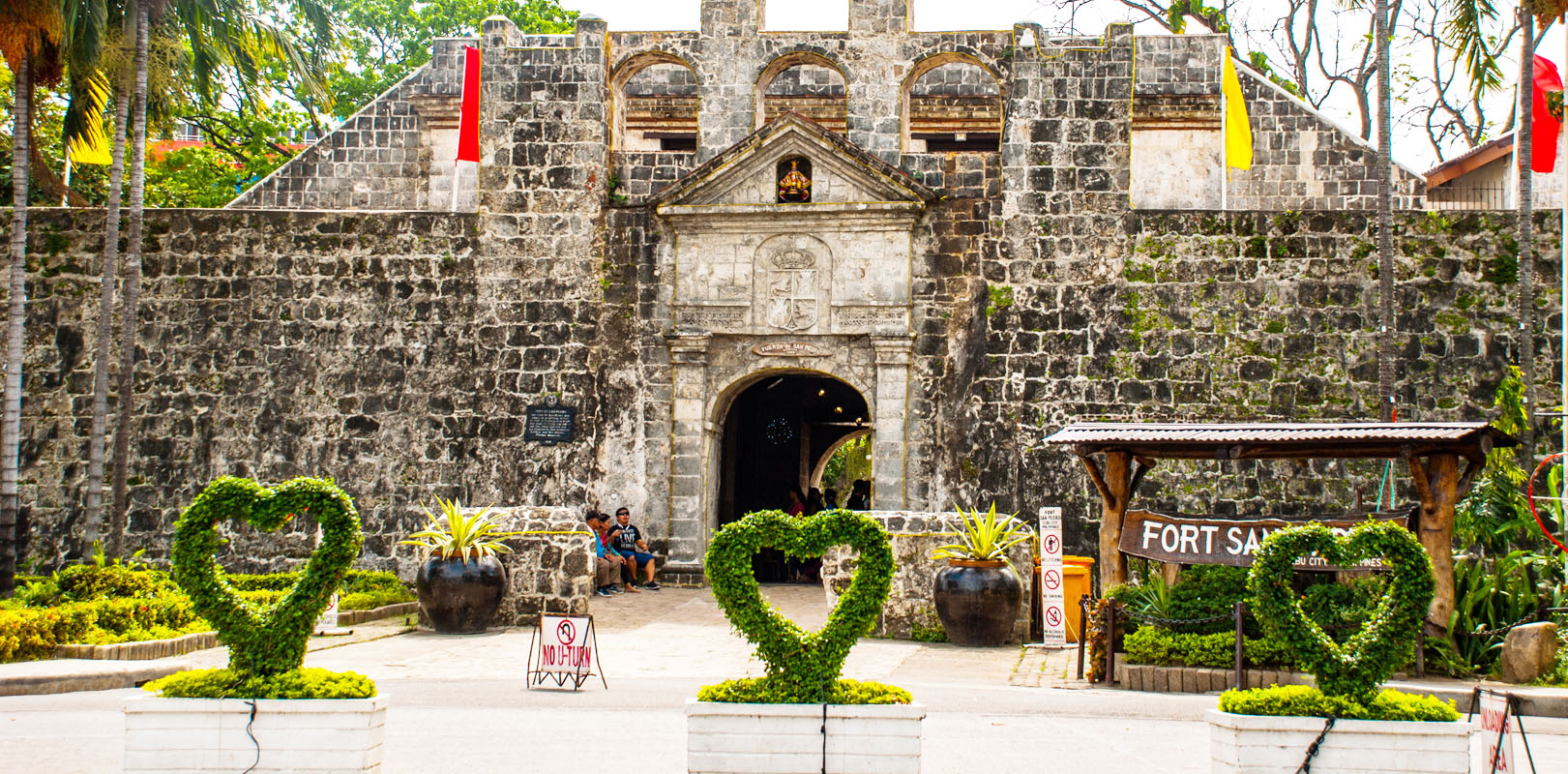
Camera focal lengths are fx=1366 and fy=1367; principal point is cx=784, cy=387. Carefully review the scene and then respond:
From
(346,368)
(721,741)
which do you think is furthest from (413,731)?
(346,368)

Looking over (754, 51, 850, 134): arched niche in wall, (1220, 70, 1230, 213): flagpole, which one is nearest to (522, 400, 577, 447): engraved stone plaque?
(754, 51, 850, 134): arched niche in wall

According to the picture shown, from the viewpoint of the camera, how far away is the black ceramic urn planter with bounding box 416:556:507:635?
12484 millimetres

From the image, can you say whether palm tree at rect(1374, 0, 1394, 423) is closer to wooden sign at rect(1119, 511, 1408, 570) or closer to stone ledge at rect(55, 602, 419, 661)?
wooden sign at rect(1119, 511, 1408, 570)

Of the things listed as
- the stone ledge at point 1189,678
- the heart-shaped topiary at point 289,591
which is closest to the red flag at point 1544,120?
the stone ledge at point 1189,678

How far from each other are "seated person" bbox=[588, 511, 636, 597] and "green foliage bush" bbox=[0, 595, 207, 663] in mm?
4611

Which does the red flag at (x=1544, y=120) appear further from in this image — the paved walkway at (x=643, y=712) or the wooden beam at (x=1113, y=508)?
the paved walkway at (x=643, y=712)

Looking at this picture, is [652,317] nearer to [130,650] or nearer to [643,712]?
[130,650]

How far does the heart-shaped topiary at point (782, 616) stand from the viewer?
5934mm

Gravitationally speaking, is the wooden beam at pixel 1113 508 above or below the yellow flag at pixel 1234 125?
below

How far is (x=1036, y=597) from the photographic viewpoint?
506 inches

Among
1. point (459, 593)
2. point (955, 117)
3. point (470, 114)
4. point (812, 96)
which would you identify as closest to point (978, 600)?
point (459, 593)

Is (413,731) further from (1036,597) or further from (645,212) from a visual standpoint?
(645,212)

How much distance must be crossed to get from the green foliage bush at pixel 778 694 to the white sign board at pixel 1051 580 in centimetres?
612

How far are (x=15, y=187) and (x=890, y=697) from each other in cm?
1360
